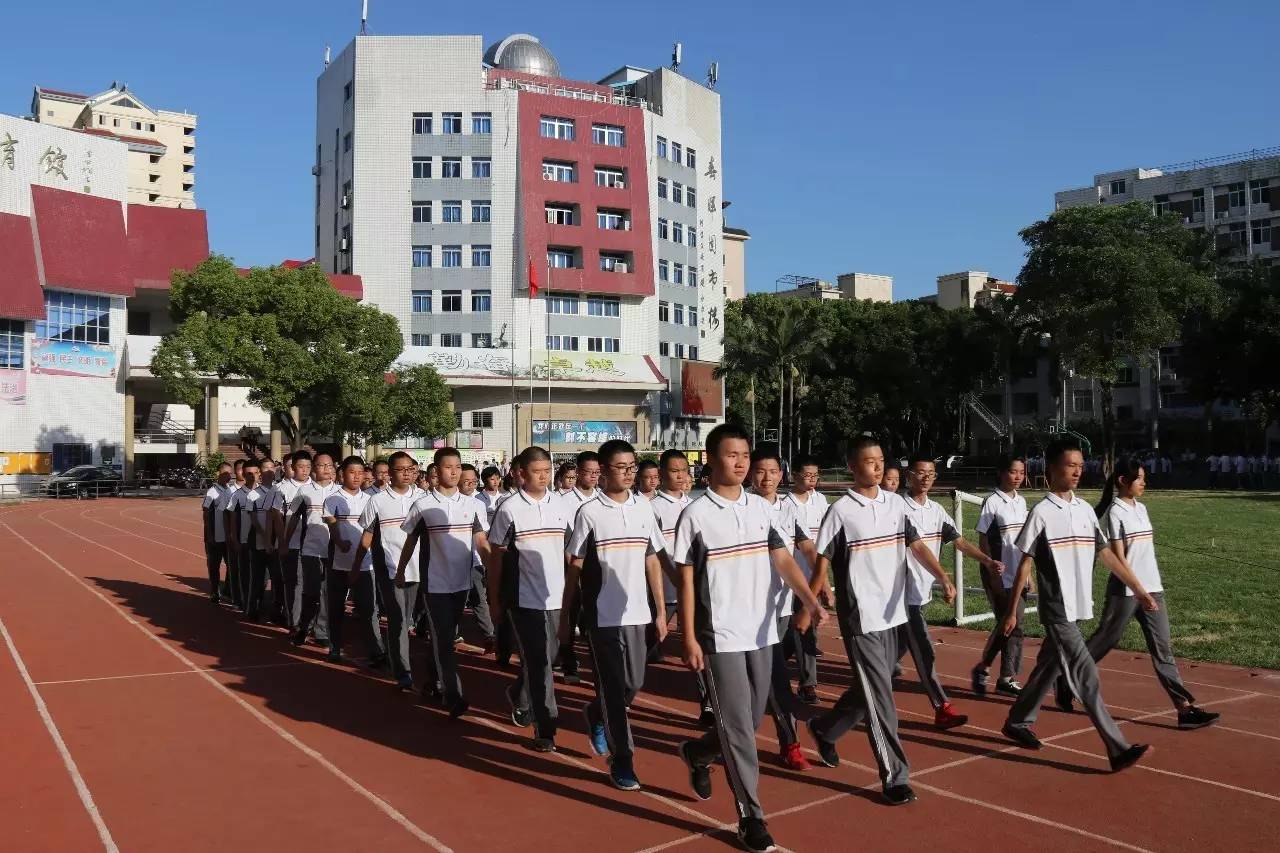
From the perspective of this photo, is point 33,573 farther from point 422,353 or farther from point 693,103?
point 693,103

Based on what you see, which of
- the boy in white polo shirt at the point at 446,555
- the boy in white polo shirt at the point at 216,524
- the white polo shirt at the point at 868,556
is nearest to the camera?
the white polo shirt at the point at 868,556

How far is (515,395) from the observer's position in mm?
49031

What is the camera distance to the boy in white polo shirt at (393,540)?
8344 millimetres

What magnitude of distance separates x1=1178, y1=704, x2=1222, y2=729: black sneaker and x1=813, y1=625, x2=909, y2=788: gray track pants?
7.49 ft

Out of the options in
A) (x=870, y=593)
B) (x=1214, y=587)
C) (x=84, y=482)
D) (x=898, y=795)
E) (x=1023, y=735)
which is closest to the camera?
(x=898, y=795)

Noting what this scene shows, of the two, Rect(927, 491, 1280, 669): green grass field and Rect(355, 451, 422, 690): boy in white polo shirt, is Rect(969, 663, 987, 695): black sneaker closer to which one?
Rect(927, 491, 1280, 669): green grass field

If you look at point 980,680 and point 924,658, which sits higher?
point 924,658

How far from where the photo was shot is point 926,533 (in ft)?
25.5

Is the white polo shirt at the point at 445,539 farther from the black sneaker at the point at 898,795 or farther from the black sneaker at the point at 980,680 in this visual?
the black sneaker at the point at 980,680

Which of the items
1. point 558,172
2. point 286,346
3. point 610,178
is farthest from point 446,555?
point 610,178

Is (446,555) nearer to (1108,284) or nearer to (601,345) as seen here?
(1108,284)

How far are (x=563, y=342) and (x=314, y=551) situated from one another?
44596 millimetres

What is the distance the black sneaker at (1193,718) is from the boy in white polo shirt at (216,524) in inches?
433

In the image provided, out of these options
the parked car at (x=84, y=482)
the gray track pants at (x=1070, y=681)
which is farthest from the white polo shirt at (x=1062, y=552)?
the parked car at (x=84, y=482)
